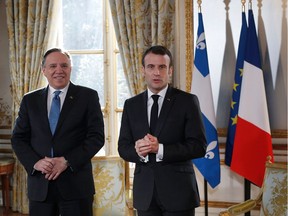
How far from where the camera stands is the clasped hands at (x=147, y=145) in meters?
1.85

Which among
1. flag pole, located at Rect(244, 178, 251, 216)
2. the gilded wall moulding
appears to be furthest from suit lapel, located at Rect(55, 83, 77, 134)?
the gilded wall moulding

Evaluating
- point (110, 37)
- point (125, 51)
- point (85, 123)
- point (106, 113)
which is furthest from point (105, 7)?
point (85, 123)

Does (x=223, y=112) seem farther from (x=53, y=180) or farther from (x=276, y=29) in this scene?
(x=53, y=180)

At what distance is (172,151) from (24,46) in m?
2.70

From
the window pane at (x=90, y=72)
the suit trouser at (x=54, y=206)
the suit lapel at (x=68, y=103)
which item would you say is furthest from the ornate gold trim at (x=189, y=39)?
the suit trouser at (x=54, y=206)

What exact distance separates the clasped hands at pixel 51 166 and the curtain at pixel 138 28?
1749 millimetres

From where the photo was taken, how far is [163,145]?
188 centimetres

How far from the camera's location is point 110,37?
164 inches

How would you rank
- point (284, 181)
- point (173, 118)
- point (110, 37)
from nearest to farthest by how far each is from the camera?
point (173, 118), point (284, 181), point (110, 37)

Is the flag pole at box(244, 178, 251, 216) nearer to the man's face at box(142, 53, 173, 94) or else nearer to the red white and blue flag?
the red white and blue flag

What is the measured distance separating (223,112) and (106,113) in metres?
1.19

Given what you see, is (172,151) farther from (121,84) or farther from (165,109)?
(121,84)

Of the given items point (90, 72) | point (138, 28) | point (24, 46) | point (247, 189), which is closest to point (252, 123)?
point (247, 189)

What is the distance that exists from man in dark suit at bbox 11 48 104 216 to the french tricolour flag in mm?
1236
